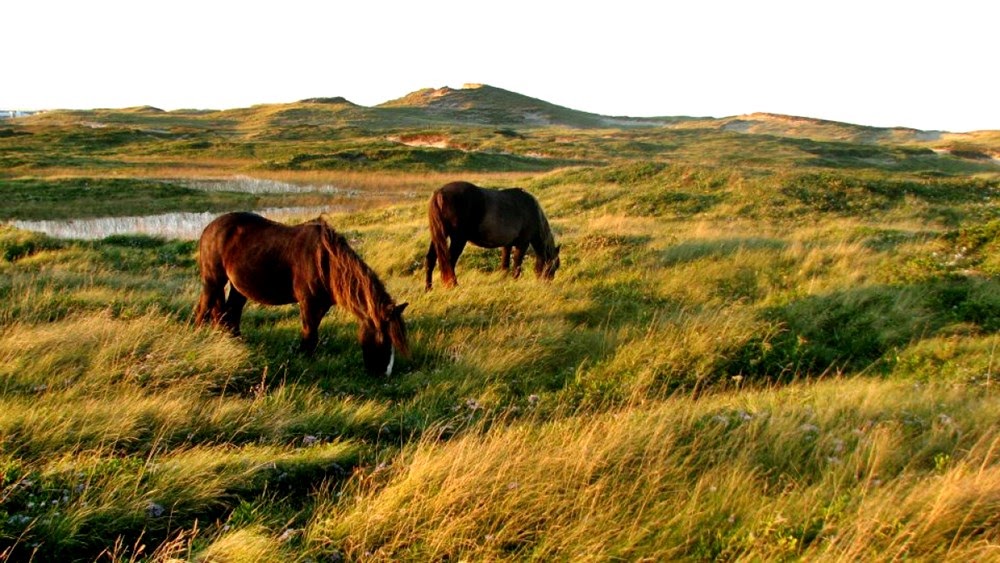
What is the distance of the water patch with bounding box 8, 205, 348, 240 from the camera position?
17141 mm

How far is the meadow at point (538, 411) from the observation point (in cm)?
310

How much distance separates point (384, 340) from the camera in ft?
20.1

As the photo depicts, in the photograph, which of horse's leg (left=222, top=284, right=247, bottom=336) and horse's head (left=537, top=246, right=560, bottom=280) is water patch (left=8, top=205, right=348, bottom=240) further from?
horse's head (left=537, top=246, right=560, bottom=280)

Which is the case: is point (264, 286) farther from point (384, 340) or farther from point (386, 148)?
point (386, 148)

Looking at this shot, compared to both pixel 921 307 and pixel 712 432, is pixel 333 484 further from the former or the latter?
pixel 921 307

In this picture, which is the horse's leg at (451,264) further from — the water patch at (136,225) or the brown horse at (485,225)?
the water patch at (136,225)

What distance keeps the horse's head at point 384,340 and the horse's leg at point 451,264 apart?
377 centimetres

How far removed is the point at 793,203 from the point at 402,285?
1448 cm

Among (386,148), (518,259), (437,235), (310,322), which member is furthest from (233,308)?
(386,148)

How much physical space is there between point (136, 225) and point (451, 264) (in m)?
13.7

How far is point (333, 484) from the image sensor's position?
12.7 feet

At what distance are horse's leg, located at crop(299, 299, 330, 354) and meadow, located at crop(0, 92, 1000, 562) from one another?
0.67 ft

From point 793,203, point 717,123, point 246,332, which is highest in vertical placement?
point 717,123

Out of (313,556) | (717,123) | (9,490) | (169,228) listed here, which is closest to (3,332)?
(9,490)
